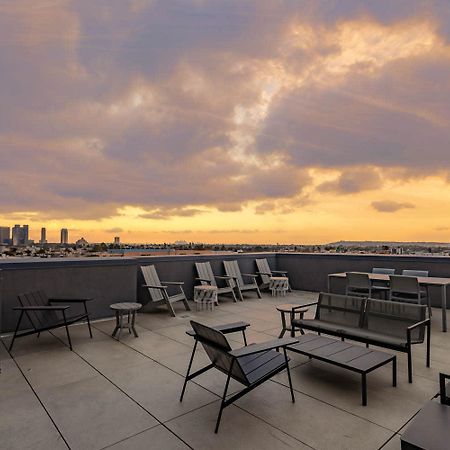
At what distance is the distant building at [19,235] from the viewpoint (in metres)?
6.60

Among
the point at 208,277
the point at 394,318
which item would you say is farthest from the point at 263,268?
the point at 394,318

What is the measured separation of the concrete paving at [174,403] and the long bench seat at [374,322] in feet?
1.28

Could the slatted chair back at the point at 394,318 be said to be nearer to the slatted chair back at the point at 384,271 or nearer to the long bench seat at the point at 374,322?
the long bench seat at the point at 374,322

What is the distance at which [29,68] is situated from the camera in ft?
24.7

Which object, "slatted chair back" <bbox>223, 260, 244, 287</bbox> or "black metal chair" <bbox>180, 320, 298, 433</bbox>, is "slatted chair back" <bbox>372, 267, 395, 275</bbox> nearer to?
"slatted chair back" <bbox>223, 260, 244, 287</bbox>

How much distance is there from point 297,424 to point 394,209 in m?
10.7

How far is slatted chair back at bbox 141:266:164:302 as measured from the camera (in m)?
6.63

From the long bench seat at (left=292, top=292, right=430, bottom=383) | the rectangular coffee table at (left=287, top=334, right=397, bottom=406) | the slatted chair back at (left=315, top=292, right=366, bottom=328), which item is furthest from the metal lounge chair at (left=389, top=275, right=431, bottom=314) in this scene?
the rectangular coffee table at (left=287, top=334, right=397, bottom=406)

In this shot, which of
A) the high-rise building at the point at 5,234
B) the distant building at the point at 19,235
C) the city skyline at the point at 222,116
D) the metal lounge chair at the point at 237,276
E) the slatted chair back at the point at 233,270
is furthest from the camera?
the slatted chair back at the point at 233,270

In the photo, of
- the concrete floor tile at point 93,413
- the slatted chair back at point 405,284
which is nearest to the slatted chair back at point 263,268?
the slatted chair back at point 405,284

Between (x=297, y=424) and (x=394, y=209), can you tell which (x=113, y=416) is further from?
(x=394, y=209)

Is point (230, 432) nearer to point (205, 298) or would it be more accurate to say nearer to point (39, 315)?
point (39, 315)

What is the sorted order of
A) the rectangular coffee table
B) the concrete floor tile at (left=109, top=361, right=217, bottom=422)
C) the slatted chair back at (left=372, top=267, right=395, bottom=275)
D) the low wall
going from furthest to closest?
the slatted chair back at (left=372, top=267, right=395, bottom=275) → the low wall → the rectangular coffee table → the concrete floor tile at (left=109, top=361, right=217, bottom=422)

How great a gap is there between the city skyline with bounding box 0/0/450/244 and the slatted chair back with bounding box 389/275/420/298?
5134mm
